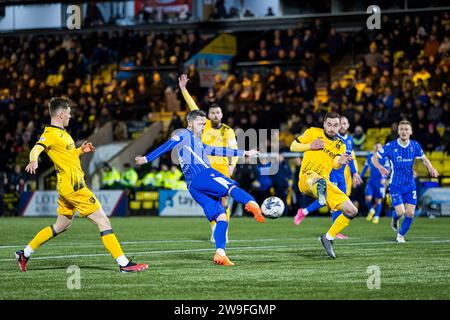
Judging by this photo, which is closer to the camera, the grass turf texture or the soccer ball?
the grass turf texture

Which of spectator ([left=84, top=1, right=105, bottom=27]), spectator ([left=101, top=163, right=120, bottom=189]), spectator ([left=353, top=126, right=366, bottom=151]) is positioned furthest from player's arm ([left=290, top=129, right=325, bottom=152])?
spectator ([left=84, top=1, right=105, bottom=27])

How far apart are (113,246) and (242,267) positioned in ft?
5.59

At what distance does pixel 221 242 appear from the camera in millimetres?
12711

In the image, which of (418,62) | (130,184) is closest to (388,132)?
(418,62)

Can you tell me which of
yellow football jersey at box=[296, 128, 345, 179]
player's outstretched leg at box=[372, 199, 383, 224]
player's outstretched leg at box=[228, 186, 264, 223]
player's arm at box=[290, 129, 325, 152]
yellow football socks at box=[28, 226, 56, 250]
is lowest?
player's outstretched leg at box=[372, 199, 383, 224]

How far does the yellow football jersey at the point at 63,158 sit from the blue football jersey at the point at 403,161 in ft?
24.2

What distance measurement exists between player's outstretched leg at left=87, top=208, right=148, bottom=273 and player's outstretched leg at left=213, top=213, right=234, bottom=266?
1142 mm

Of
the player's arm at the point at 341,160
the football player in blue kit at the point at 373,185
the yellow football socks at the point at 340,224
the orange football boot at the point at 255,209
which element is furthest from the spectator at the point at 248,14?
the orange football boot at the point at 255,209

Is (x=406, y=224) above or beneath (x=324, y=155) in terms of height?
beneath

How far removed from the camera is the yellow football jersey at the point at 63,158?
40.0 ft

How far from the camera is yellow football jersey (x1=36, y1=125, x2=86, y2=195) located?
12.2 metres
